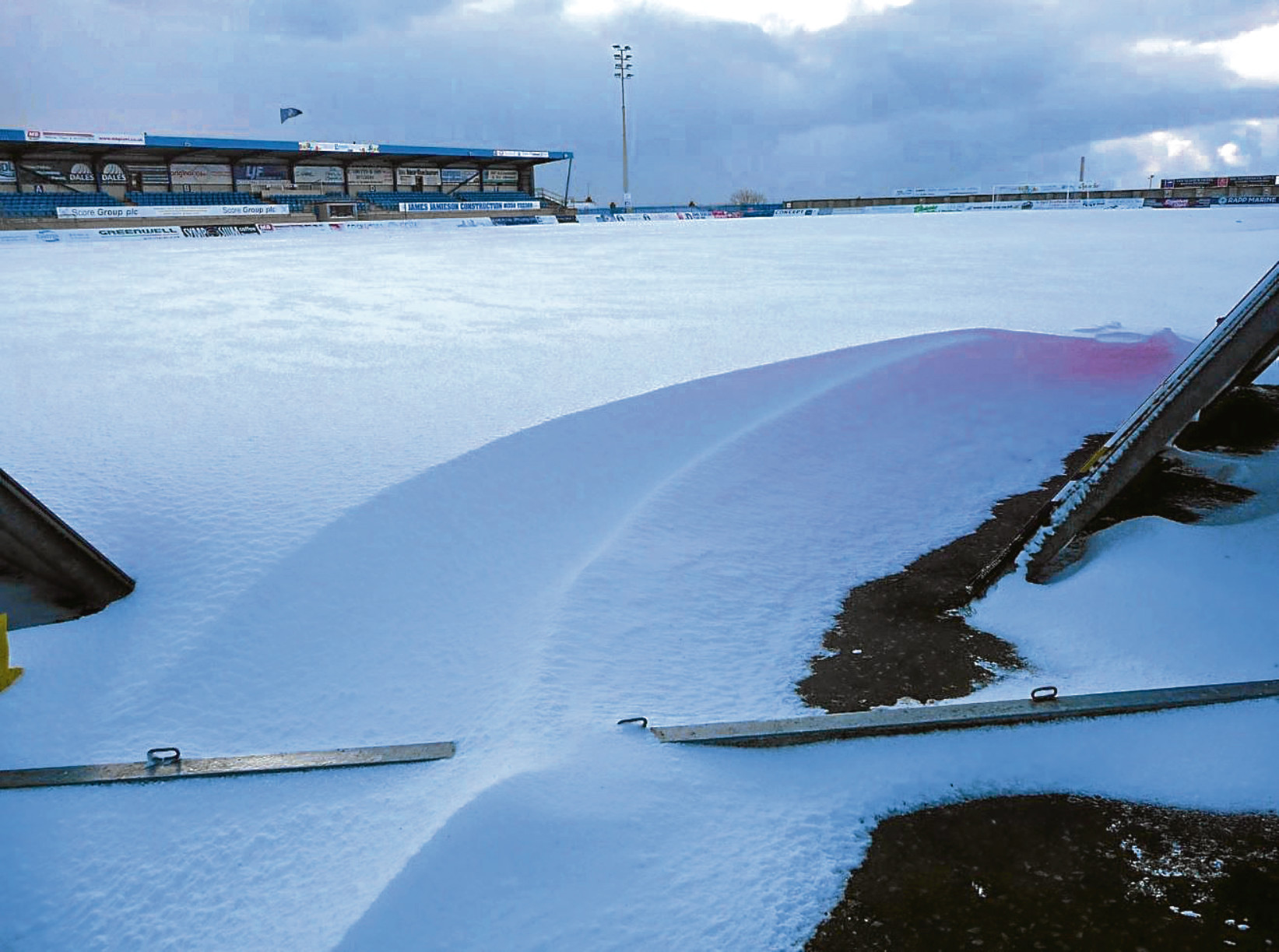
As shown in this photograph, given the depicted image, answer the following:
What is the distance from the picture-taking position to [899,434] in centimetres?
702

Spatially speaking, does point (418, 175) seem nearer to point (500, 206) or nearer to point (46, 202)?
point (500, 206)

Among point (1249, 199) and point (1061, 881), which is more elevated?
point (1249, 199)

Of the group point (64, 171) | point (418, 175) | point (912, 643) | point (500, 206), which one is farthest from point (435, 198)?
point (912, 643)

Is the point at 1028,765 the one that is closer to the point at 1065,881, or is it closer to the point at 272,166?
the point at 1065,881

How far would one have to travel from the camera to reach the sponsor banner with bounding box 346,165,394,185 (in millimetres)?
55656

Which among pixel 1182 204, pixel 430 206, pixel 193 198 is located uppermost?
pixel 193 198

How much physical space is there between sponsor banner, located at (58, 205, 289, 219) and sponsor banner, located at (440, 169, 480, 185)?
15.0 metres

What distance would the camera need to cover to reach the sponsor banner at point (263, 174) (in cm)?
5109

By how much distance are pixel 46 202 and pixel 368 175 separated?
63.4ft

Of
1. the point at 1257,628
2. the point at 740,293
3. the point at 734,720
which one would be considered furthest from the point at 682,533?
the point at 740,293

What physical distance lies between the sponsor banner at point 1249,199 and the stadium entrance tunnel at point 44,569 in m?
55.3

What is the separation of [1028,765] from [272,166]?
188 ft

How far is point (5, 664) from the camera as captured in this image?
3.50 metres

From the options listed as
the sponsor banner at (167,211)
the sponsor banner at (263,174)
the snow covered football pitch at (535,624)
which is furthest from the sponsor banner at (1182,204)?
the sponsor banner at (263,174)
